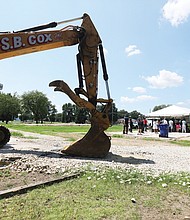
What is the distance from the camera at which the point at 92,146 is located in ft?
33.8

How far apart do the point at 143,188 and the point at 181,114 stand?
90.2 feet

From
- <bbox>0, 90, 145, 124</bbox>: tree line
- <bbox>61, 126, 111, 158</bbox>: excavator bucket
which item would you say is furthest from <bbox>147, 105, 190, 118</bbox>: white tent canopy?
<bbox>0, 90, 145, 124</bbox>: tree line

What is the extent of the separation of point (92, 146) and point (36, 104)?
8247 centimetres

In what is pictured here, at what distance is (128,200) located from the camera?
191 inches

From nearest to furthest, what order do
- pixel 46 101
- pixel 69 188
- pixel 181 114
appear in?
pixel 69 188, pixel 181 114, pixel 46 101

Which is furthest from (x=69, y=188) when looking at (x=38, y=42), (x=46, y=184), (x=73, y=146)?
(x=38, y=42)

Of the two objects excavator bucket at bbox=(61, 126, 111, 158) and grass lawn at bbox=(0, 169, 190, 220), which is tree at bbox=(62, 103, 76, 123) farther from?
grass lawn at bbox=(0, 169, 190, 220)

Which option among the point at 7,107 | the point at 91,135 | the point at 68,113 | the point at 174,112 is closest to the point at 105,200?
the point at 91,135

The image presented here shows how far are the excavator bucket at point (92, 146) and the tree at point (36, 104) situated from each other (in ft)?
268

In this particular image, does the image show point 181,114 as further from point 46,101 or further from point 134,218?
point 46,101

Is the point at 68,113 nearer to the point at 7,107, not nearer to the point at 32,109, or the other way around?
the point at 32,109

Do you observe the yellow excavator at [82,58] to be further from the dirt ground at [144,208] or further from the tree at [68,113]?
the tree at [68,113]

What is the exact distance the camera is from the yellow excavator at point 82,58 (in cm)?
1029

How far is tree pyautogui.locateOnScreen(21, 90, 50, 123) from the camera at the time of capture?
298 ft
